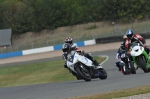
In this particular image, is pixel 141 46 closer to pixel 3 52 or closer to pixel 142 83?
pixel 142 83

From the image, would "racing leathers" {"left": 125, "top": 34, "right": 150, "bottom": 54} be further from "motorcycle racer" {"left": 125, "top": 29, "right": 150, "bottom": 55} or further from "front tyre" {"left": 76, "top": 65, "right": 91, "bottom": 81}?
"front tyre" {"left": 76, "top": 65, "right": 91, "bottom": 81}

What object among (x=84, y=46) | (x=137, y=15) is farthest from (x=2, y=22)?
(x=84, y=46)

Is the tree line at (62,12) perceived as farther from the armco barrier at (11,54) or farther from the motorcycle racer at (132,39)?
the motorcycle racer at (132,39)

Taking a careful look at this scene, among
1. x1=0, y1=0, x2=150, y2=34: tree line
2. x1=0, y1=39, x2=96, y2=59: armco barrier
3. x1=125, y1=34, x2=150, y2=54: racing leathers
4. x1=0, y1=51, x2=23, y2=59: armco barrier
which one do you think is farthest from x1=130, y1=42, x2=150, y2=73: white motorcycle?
x1=0, y1=0, x2=150, y2=34: tree line

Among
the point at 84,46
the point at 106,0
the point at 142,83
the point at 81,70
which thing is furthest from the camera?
the point at 106,0

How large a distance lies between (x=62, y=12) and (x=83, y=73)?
203ft

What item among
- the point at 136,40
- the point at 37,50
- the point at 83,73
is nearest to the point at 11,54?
the point at 37,50

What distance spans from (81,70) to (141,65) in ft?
6.66

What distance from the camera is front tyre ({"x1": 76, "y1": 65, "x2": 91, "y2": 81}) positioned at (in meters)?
15.4

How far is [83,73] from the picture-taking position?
15570mm

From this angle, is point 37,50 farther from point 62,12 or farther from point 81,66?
point 81,66

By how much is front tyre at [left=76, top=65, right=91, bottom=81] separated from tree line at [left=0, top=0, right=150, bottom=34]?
51.0 metres

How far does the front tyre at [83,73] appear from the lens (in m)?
15.4

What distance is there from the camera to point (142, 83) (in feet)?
39.3
